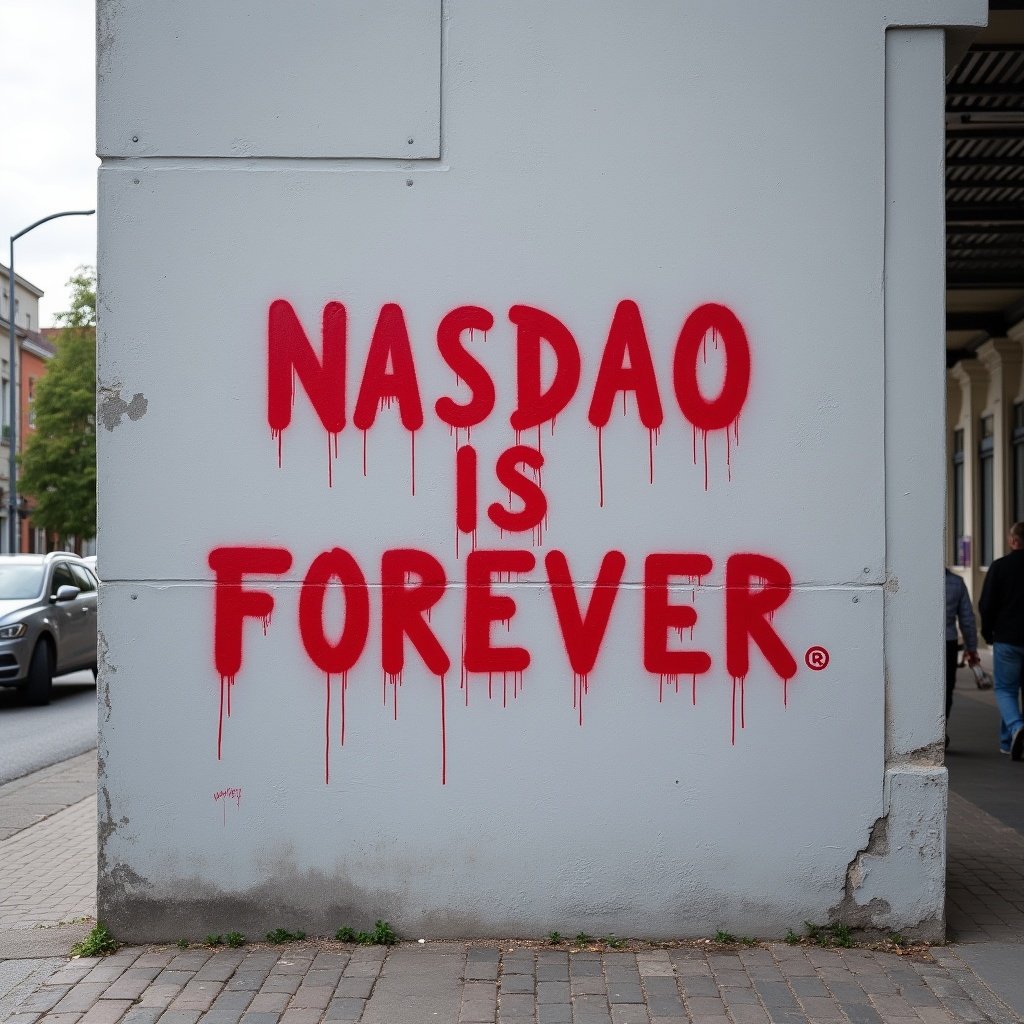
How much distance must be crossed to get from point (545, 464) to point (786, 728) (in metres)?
1.39

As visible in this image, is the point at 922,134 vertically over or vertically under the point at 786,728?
over

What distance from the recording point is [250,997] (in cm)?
454

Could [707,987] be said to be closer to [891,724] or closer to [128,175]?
[891,724]

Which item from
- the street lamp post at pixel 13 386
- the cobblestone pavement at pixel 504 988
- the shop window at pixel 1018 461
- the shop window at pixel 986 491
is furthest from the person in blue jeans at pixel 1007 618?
the street lamp post at pixel 13 386

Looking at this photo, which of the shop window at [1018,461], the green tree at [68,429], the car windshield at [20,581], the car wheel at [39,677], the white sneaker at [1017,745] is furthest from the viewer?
the green tree at [68,429]

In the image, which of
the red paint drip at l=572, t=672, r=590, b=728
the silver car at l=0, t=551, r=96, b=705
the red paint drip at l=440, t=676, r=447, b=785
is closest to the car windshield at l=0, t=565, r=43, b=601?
the silver car at l=0, t=551, r=96, b=705

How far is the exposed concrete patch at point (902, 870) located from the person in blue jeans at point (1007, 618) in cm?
528

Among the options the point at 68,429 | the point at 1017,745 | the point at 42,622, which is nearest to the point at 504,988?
the point at 1017,745

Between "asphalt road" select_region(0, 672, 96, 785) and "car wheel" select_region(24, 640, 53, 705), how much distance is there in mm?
141

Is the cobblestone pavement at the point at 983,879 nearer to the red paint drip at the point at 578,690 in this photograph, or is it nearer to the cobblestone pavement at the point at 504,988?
the cobblestone pavement at the point at 504,988

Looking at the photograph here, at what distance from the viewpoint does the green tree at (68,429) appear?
145ft

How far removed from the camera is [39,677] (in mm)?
14828

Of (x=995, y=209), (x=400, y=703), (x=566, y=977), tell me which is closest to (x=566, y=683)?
(x=400, y=703)

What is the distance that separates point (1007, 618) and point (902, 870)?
18.2 feet
